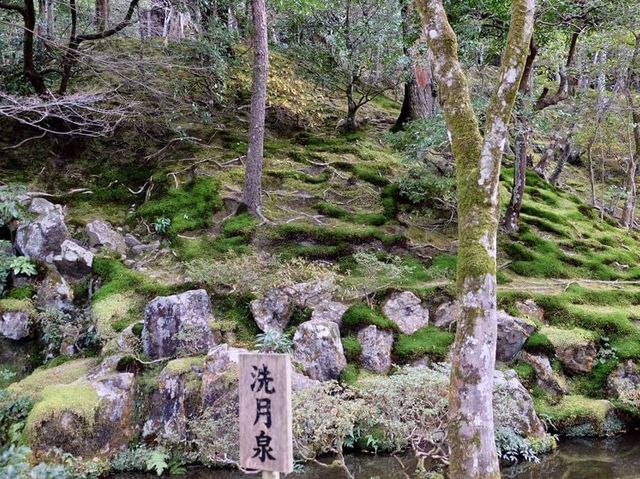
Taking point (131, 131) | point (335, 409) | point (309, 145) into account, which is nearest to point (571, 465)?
point (335, 409)

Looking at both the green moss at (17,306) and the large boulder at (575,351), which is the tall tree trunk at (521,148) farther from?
the green moss at (17,306)

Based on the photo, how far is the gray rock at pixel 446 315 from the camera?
8109 millimetres

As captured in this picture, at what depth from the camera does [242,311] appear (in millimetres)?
7695

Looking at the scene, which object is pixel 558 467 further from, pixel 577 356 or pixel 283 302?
pixel 283 302

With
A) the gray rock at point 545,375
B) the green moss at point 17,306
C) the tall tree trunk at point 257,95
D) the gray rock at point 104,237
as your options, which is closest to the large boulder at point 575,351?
the gray rock at point 545,375

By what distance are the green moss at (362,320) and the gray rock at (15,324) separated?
197 inches

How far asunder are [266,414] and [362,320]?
4448 mm

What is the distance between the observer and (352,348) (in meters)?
7.40

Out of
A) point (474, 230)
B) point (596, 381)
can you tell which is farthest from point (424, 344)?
Answer: point (474, 230)

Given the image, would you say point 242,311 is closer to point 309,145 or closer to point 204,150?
point 204,150

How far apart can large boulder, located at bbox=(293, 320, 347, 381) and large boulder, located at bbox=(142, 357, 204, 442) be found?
1.40 m

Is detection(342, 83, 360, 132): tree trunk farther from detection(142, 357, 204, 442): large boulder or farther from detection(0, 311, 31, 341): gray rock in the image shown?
detection(0, 311, 31, 341): gray rock

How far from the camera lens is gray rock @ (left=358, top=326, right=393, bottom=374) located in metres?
7.34

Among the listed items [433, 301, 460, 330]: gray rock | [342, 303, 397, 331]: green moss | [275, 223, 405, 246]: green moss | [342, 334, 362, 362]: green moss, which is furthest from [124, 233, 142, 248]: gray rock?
[433, 301, 460, 330]: gray rock
